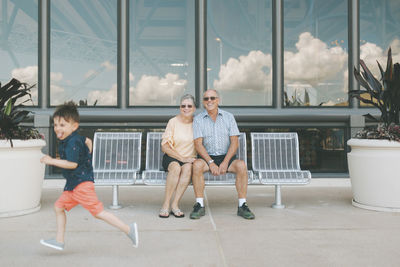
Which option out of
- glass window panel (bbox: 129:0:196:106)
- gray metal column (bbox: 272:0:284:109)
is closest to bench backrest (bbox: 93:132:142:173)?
glass window panel (bbox: 129:0:196:106)

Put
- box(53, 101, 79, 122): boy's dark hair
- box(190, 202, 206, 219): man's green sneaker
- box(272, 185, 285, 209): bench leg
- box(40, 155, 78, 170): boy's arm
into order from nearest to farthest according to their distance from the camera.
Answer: box(40, 155, 78, 170): boy's arm
box(53, 101, 79, 122): boy's dark hair
box(190, 202, 206, 219): man's green sneaker
box(272, 185, 285, 209): bench leg

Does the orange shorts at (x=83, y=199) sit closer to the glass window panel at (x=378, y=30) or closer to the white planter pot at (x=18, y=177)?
the white planter pot at (x=18, y=177)

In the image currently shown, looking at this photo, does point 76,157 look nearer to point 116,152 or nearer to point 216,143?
point 216,143

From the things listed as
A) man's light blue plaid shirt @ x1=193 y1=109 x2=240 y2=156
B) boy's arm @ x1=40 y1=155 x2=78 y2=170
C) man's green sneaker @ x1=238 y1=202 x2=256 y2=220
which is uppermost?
man's light blue plaid shirt @ x1=193 y1=109 x2=240 y2=156

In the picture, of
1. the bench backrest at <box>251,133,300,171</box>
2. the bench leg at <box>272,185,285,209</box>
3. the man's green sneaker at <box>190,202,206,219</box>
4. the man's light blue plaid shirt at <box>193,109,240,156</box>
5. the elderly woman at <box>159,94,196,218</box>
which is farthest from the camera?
the bench backrest at <box>251,133,300,171</box>

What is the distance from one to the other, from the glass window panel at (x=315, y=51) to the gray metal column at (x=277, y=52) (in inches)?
7.2

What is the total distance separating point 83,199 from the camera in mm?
3010

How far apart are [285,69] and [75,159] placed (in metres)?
4.94

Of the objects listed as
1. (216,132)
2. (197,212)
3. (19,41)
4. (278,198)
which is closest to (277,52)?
(216,132)

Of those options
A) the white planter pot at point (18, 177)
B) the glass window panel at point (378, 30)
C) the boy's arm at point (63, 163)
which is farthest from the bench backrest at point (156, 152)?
the glass window panel at point (378, 30)

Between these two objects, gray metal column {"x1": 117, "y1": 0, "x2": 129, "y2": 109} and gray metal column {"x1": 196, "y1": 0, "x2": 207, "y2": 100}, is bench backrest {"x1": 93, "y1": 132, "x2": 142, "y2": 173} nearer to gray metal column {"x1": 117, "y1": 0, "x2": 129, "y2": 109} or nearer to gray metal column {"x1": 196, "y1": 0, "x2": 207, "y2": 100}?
gray metal column {"x1": 117, "y1": 0, "x2": 129, "y2": 109}

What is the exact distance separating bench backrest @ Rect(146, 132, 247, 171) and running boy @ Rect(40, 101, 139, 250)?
2.00 m

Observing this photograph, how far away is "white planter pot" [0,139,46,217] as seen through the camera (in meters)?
4.18

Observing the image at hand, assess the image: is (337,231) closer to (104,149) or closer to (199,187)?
(199,187)
